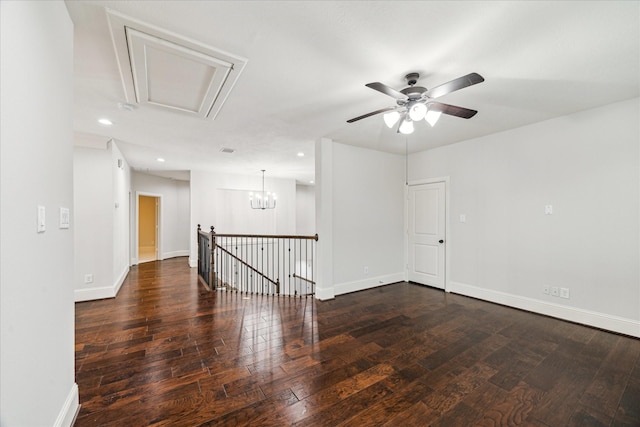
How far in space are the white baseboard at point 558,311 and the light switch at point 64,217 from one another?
508cm

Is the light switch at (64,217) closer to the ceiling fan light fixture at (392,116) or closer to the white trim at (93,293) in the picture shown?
the ceiling fan light fixture at (392,116)

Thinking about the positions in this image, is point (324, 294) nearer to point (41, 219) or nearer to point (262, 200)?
point (41, 219)

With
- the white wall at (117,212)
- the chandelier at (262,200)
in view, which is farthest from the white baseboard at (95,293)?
the chandelier at (262,200)

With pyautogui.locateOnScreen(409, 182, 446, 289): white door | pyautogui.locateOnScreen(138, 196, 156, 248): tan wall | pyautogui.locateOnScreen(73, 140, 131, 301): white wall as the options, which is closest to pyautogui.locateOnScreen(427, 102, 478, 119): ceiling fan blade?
pyautogui.locateOnScreen(409, 182, 446, 289): white door

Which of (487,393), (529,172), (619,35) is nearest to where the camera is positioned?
(619,35)

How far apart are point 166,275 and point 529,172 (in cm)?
718

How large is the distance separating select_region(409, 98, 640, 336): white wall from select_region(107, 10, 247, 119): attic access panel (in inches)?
157

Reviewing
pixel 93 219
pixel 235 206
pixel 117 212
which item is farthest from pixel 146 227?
pixel 93 219

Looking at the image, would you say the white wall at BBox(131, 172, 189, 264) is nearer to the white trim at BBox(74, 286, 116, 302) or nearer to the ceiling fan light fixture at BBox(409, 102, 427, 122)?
the white trim at BBox(74, 286, 116, 302)

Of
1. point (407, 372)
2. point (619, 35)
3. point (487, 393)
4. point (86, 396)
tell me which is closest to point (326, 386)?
point (407, 372)

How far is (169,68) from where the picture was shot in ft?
7.24

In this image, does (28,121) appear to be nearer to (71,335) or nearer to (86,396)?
(71,335)

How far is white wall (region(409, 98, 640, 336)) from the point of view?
117 inches

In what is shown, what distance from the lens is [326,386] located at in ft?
6.77
